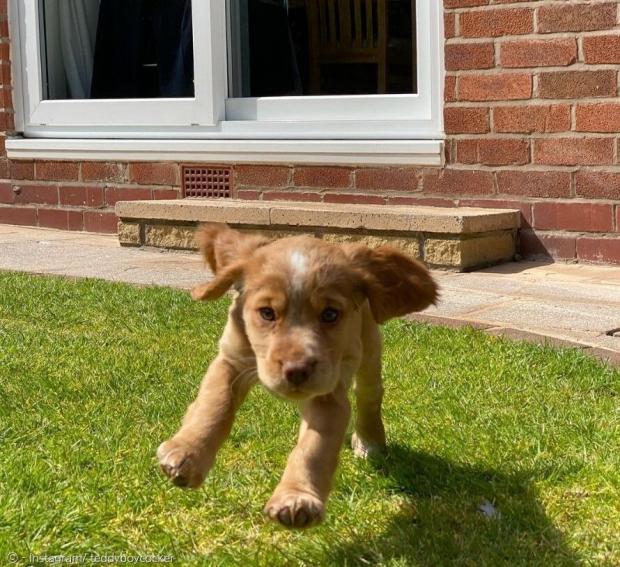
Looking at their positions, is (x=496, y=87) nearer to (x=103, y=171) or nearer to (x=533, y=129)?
(x=533, y=129)

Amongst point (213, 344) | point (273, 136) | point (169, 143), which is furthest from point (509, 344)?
point (169, 143)

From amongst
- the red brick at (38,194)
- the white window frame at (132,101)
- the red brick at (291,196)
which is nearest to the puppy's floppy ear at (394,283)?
the red brick at (291,196)

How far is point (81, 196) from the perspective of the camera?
8328 mm

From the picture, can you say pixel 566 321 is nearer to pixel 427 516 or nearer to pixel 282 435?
pixel 282 435

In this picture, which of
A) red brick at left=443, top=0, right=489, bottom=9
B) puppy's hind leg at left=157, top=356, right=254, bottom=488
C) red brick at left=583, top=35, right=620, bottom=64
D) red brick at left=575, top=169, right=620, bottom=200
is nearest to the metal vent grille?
red brick at left=443, top=0, right=489, bottom=9

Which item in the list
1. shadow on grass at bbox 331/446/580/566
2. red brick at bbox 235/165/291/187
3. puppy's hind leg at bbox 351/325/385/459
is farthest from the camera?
red brick at bbox 235/165/291/187

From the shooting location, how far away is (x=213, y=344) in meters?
4.52

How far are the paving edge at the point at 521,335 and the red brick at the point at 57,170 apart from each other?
4.15m

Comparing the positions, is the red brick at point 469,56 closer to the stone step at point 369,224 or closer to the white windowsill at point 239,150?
the white windowsill at point 239,150

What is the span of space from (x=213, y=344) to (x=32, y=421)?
1.19 metres

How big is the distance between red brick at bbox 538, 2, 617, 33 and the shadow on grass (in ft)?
12.1

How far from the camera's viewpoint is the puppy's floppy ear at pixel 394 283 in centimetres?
285

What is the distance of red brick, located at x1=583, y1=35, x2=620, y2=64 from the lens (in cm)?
601

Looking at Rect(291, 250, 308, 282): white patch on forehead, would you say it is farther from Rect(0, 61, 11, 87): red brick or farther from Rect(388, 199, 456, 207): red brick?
Rect(0, 61, 11, 87): red brick
